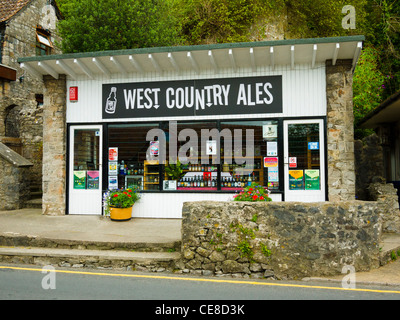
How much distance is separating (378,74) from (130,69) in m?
14.7

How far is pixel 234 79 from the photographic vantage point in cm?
930

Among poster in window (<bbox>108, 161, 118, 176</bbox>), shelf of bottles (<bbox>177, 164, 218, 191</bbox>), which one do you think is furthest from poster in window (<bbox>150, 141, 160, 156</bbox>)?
poster in window (<bbox>108, 161, 118, 176</bbox>)

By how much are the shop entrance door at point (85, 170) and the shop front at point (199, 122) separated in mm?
29

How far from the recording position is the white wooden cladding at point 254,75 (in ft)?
29.1

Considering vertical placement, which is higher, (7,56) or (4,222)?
(7,56)

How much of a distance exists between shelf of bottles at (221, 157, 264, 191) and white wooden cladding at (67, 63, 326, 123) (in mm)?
1357

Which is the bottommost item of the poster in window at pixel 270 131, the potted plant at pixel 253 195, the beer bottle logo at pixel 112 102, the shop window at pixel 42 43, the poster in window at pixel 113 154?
the potted plant at pixel 253 195

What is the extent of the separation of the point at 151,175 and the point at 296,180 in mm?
4004

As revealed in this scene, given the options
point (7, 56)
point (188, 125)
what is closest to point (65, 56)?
point (188, 125)

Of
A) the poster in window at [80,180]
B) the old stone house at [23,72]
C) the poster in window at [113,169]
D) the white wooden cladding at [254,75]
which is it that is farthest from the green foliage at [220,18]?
the poster in window at [80,180]

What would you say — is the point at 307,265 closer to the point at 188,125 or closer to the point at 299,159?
the point at 299,159

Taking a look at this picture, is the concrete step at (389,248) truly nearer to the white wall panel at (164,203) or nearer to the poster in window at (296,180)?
the poster in window at (296,180)

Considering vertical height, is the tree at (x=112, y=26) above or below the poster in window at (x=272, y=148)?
above

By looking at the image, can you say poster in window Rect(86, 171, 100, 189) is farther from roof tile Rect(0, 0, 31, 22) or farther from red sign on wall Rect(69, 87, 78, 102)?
roof tile Rect(0, 0, 31, 22)
